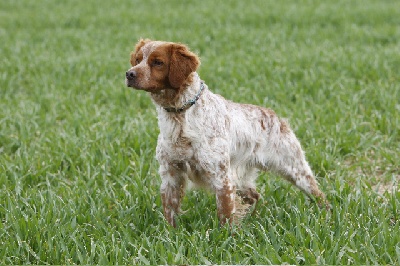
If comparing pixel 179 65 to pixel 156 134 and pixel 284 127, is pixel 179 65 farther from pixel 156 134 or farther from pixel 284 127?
pixel 156 134

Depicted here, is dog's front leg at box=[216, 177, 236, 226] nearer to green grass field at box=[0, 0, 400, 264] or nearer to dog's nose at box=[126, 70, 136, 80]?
green grass field at box=[0, 0, 400, 264]

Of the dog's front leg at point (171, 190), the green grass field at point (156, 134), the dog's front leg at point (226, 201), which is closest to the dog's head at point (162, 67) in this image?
the dog's front leg at point (171, 190)

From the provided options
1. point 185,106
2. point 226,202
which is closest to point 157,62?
point 185,106

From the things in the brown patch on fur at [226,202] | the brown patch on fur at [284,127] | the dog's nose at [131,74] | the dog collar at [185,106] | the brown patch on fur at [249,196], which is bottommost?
the brown patch on fur at [249,196]

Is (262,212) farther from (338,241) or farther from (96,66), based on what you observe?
(96,66)

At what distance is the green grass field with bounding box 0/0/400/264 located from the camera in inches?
169

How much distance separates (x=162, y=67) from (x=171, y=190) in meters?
0.99

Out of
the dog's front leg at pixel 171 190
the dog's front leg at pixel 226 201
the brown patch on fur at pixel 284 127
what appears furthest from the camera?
the brown patch on fur at pixel 284 127

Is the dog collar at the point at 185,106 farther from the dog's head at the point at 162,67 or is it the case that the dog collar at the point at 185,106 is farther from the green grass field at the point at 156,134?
the green grass field at the point at 156,134

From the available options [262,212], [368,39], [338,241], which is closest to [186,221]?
[262,212]

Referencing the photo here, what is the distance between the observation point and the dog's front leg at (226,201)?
4.44m

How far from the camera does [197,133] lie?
14.3ft

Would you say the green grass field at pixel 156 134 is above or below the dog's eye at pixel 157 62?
below

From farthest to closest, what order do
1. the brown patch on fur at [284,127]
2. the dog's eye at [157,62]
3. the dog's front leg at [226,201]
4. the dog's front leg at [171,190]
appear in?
1. the brown patch on fur at [284,127]
2. the dog's front leg at [171,190]
3. the dog's front leg at [226,201]
4. the dog's eye at [157,62]
